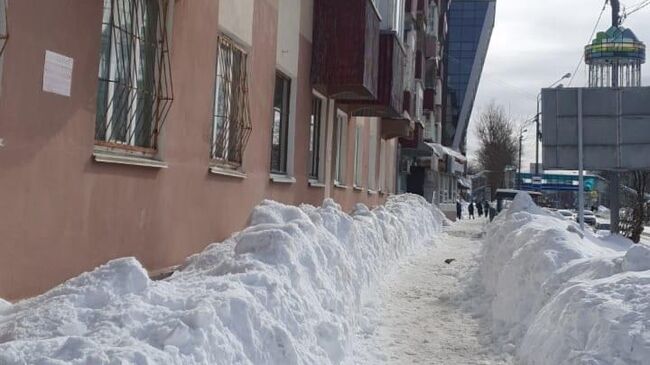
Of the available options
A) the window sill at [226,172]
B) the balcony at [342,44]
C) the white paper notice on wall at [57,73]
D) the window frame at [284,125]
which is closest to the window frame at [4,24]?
the white paper notice on wall at [57,73]

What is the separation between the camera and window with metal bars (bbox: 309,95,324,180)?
11.5 meters

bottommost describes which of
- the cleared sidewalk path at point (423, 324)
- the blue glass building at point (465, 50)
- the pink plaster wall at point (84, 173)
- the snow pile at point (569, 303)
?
the cleared sidewalk path at point (423, 324)

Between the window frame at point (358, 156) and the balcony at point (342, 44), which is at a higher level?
the balcony at point (342, 44)

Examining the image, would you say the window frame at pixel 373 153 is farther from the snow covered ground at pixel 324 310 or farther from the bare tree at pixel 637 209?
the snow covered ground at pixel 324 310

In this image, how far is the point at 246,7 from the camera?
25.1ft

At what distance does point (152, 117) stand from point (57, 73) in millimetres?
1483

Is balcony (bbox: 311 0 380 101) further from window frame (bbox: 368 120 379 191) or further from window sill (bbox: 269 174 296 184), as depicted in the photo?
window frame (bbox: 368 120 379 191)

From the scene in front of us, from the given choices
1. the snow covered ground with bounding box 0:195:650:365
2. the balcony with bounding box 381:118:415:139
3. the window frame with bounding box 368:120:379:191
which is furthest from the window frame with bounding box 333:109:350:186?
the balcony with bounding box 381:118:415:139

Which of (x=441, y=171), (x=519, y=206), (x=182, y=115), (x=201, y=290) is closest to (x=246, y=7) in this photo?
(x=182, y=115)

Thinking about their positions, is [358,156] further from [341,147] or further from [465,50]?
[465,50]

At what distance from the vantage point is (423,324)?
24.2ft

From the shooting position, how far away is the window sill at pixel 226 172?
6.88 metres

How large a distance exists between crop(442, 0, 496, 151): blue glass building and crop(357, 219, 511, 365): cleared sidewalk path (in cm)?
5562

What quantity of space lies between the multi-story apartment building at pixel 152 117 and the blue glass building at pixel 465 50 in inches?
2232
